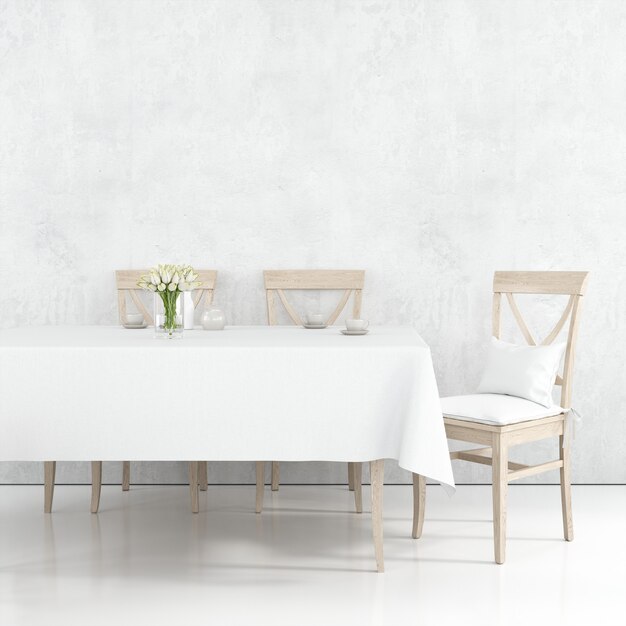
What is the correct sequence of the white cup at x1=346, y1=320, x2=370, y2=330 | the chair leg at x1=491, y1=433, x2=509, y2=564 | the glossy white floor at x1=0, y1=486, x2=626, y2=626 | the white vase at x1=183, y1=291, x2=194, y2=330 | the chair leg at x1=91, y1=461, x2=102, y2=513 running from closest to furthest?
the glossy white floor at x1=0, y1=486, x2=626, y2=626
the chair leg at x1=491, y1=433, x2=509, y2=564
the white cup at x1=346, y1=320, x2=370, y2=330
the white vase at x1=183, y1=291, x2=194, y2=330
the chair leg at x1=91, y1=461, x2=102, y2=513

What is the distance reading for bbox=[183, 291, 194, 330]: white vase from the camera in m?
3.14

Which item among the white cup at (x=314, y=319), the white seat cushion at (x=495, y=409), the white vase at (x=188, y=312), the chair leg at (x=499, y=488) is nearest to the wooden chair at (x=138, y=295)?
the white vase at (x=188, y=312)

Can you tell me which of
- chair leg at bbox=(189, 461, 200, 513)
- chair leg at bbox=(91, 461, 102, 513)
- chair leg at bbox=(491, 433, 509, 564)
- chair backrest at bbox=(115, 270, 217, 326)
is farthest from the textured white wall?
chair leg at bbox=(491, 433, 509, 564)

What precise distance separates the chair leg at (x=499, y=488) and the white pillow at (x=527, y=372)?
0.32 meters

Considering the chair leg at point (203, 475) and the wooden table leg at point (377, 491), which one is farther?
the chair leg at point (203, 475)

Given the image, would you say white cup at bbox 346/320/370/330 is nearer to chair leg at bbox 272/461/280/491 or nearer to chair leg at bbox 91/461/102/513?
chair leg at bbox 272/461/280/491

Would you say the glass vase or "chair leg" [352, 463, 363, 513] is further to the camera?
"chair leg" [352, 463, 363, 513]

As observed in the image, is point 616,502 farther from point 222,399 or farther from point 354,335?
point 222,399

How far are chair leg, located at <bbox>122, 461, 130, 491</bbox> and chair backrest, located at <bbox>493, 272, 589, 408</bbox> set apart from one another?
1.78 meters

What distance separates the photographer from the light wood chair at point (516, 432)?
2820 mm

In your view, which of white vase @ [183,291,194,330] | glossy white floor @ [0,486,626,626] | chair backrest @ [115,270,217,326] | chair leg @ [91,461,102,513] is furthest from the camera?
chair backrest @ [115,270,217,326]

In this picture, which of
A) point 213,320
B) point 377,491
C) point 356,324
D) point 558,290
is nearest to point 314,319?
point 356,324

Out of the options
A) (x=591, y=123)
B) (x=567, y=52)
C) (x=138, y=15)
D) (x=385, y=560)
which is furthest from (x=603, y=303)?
(x=138, y=15)

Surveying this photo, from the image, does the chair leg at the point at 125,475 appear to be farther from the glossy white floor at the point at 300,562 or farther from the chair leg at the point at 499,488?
the chair leg at the point at 499,488
